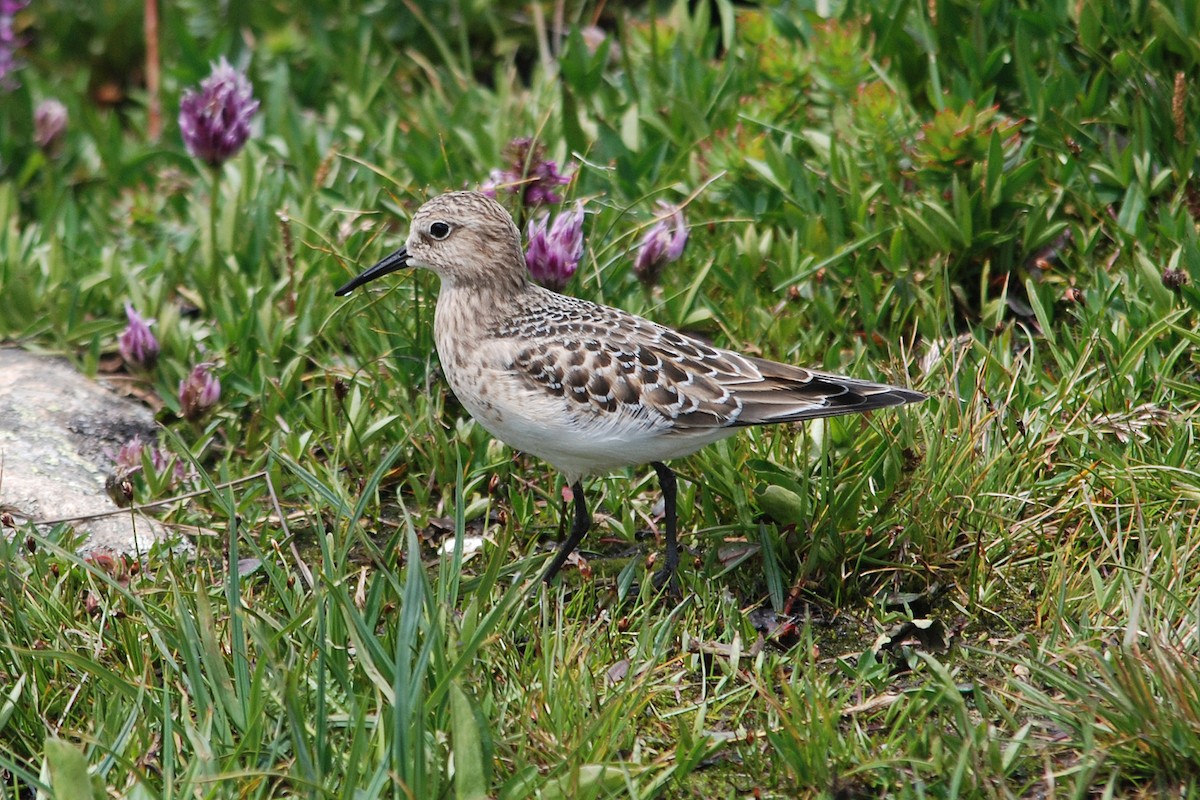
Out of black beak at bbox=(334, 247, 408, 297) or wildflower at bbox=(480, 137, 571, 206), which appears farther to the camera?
wildflower at bbox=(480, 137, 571, 206)

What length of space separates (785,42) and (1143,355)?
238 centimetres

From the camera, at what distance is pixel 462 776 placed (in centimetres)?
340

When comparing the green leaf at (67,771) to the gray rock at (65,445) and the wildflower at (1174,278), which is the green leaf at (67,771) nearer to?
the gray rock at (65,445)

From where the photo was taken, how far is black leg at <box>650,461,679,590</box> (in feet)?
14.9

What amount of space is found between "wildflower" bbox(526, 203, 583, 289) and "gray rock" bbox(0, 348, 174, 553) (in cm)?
167

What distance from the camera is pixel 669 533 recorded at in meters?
4.58

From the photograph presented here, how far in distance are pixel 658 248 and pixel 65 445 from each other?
2.42 m

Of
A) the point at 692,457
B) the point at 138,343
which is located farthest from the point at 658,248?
the point at 138,343

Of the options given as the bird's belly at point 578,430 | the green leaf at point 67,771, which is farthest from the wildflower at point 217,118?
the green leaf at point 67,771

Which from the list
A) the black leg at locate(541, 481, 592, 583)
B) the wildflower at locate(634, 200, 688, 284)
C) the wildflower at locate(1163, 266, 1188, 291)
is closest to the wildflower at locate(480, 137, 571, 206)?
the wildflower at locate(634, 200, 688, 284)

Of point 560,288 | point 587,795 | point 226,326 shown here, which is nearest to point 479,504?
point 560,288

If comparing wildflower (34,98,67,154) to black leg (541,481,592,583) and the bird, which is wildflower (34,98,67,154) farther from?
black leg (541,481,592,583)

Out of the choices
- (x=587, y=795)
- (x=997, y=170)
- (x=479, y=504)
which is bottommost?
(x=479, y=504)

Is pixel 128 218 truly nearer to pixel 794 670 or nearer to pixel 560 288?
pixel 560 288
